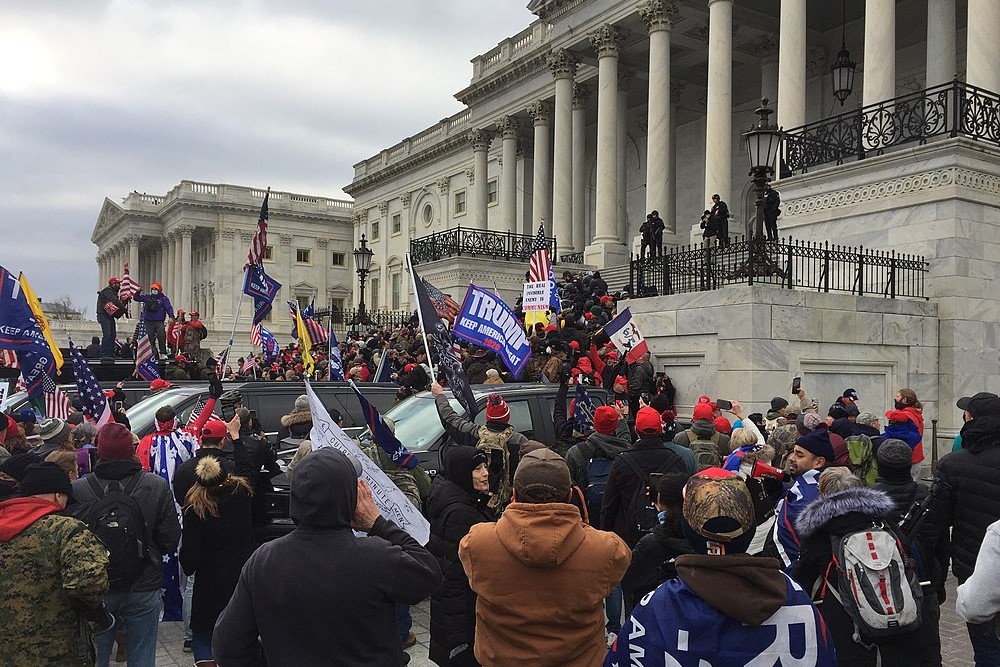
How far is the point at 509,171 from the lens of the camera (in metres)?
41.9

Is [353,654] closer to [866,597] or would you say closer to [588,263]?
[866,597]

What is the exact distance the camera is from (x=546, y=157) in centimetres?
3788

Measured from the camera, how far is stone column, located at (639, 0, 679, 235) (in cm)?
2744

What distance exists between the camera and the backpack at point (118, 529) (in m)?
4.81

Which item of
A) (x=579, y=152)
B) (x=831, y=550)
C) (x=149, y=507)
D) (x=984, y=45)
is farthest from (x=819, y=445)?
(x=579, y=152)

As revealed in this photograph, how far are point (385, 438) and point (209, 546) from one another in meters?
1.37

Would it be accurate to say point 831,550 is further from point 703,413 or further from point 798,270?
point 798,270

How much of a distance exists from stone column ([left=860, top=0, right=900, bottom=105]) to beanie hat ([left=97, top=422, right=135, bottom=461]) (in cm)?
1819

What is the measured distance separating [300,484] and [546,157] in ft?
118

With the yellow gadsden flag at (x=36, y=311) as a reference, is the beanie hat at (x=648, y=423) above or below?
below

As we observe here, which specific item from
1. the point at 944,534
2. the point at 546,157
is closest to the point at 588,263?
the point at 546,157

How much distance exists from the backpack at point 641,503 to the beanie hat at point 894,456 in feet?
4.56

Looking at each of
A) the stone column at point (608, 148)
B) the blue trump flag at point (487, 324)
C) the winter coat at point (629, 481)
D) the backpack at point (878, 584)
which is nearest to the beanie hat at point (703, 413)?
the winter coat at point (629, 481)

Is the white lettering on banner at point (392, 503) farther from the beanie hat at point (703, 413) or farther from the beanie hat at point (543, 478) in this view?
the beanie hat at point (703, 413)
